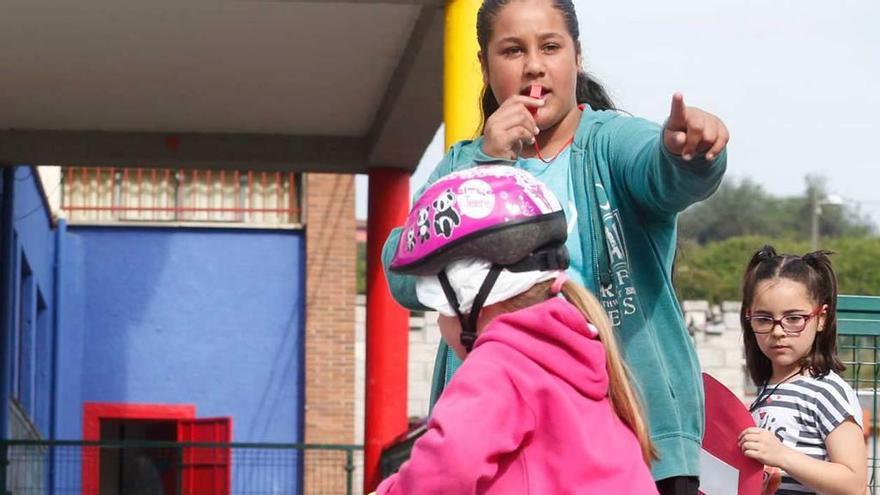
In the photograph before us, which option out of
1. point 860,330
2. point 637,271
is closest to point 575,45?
point 637,271

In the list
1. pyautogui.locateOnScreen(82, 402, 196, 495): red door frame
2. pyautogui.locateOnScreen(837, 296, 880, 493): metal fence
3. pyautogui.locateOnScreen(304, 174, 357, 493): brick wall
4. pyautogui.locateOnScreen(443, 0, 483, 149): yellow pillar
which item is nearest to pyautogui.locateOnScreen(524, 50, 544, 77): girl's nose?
pyautogui.locateOnScreen(837, 296, 880, 493): metal fence

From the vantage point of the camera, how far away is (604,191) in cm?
316

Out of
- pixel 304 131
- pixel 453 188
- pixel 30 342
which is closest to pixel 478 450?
pixel 453 188

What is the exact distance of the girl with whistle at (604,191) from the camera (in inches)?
121

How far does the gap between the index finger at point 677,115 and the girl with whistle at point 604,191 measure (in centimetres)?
9

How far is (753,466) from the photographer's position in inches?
145

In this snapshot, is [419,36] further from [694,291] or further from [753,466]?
[694,291]

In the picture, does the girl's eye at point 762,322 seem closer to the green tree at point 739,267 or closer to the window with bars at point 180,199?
the window with bars at point 180,199

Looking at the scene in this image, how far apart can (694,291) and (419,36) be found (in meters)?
39.9

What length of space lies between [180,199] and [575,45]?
53.9ft

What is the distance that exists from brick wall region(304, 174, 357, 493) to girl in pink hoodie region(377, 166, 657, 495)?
16655 millimetres

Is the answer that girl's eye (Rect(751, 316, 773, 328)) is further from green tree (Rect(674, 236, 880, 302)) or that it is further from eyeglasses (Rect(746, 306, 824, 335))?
green tree (Rect(674, 236, 880, 302))

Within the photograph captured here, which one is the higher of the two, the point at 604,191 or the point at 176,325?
the point at 176,325

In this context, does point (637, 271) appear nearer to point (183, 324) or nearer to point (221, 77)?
point (221, 77)
